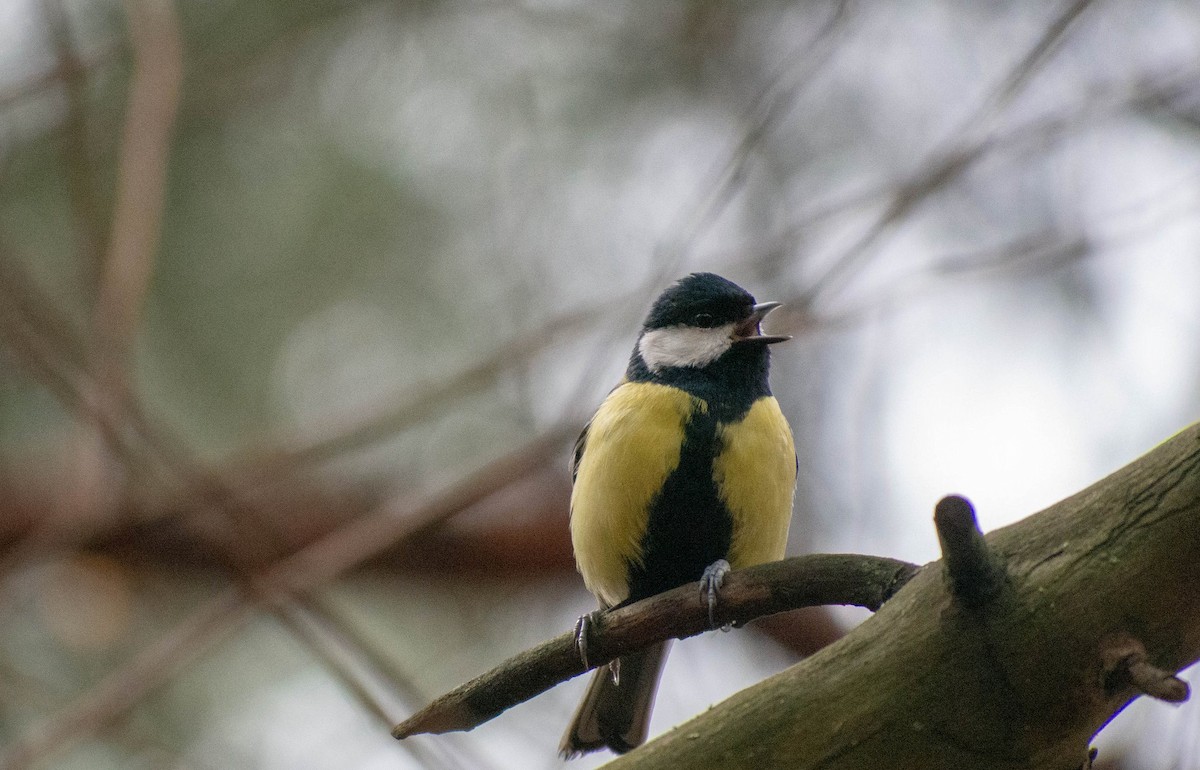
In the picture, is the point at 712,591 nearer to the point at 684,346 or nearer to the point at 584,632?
the point at 584,632

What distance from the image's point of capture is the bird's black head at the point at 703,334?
2824 mm

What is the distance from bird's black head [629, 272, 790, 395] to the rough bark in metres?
1.25

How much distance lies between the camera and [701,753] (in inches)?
65.7

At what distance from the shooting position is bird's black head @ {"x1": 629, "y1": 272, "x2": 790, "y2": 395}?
2824mm

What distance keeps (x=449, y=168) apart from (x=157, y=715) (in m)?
3.11

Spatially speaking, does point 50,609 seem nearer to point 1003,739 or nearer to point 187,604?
point 187,604

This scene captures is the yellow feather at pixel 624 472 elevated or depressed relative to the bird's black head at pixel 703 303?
depressed

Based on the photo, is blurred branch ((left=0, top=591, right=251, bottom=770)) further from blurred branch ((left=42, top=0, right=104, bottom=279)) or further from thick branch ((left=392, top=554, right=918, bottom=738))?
thick branch ((left=392, top=554, right=918, bottom=738))

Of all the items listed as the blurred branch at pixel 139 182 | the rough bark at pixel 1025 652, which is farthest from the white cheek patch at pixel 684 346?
the blurred branch at pixel 139 182

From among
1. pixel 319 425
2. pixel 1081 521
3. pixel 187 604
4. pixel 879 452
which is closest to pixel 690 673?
pixel 879 452

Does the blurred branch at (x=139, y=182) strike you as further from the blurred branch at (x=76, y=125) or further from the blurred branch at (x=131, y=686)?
the blurred branch at (x=131, y=686)

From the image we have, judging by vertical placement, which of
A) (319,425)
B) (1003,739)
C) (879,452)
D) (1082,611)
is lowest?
(1003,739)

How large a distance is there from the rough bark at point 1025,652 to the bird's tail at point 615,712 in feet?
3.63

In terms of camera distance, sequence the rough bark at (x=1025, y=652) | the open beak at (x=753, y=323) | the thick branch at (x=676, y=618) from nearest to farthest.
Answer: the rough bark at (x=1025, y=652)
the thick branch at (x=676, y=618)
the open beak at (x=753, y=323)
